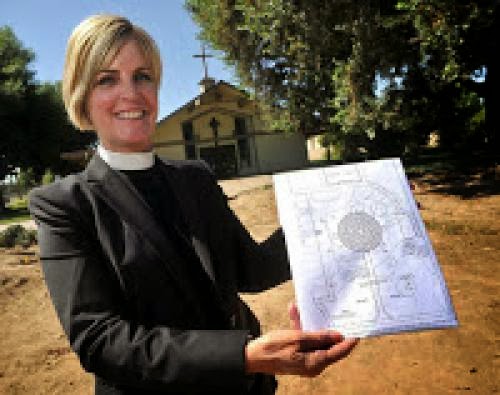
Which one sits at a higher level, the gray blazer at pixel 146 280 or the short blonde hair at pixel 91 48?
the short blonde hair at pixel 91 48

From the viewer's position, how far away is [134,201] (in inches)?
76.1

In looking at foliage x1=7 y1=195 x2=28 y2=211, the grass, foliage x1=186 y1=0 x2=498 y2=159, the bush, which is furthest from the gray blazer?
foliage x1=7 y1=195 x2=28 y2=211

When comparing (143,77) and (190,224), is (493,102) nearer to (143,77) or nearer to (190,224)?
(143,77)

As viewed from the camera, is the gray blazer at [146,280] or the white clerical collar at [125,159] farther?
the white clerical collar at [125,159]

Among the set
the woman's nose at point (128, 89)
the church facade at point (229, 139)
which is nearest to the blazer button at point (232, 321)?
the woman's nose at point (128, 89)

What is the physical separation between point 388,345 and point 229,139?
2883 centimetres

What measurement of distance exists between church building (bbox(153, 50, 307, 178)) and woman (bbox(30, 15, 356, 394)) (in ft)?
101

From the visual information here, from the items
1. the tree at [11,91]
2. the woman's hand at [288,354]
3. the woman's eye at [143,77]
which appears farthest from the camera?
the tree at [11,91]

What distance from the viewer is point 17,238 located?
1428cm

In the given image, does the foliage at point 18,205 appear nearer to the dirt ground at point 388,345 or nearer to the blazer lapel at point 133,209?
the dirt ground at point 388,345

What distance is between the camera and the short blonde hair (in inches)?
76.2

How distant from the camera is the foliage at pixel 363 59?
42.1ft

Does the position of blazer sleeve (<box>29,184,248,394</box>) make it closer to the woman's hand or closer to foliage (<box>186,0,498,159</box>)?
the woman's hand

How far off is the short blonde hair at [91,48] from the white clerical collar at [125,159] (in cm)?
26
